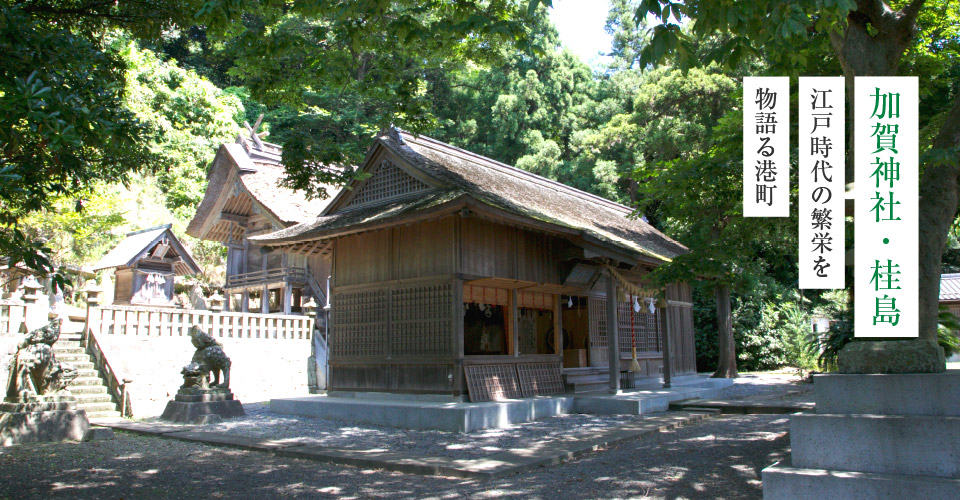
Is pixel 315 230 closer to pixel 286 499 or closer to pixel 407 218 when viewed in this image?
pixel 407 218

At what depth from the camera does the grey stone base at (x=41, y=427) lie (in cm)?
955

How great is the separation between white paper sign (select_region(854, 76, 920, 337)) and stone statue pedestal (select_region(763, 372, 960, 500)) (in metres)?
0.50

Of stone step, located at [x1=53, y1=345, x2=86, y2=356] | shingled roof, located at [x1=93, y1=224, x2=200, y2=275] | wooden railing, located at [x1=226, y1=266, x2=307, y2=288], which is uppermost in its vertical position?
shingled roof, located at [x1=93, y1=224, x2=200, y2=275]

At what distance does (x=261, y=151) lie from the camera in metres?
26.3

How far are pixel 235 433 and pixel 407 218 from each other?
4.56 meters

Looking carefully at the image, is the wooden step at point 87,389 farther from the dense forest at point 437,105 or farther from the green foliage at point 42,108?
the green foliage at point 42,108

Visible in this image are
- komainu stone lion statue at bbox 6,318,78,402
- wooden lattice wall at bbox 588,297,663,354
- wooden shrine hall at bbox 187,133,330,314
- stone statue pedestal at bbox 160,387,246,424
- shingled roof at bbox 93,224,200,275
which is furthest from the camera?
wooden shrine hall at bbox 187,133,330,314

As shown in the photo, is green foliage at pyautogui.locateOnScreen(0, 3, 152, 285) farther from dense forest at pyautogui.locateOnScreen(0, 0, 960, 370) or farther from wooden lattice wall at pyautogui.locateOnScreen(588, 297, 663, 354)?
wooden lattice wall at pyautogui.locateOnScreen(588, 297, 663, 354)

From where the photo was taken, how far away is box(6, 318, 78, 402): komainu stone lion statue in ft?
32.8

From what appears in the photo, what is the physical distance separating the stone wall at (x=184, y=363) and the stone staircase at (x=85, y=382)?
17.3 inches

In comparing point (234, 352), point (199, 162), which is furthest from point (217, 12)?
point (199, 162)

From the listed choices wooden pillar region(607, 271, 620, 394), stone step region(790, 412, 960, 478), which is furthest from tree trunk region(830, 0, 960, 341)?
wooden pillar region(607, 271, 620, 394)

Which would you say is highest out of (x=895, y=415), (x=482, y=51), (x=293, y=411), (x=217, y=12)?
(x=482, y=51)

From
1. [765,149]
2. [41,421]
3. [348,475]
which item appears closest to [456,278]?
[348,475]
